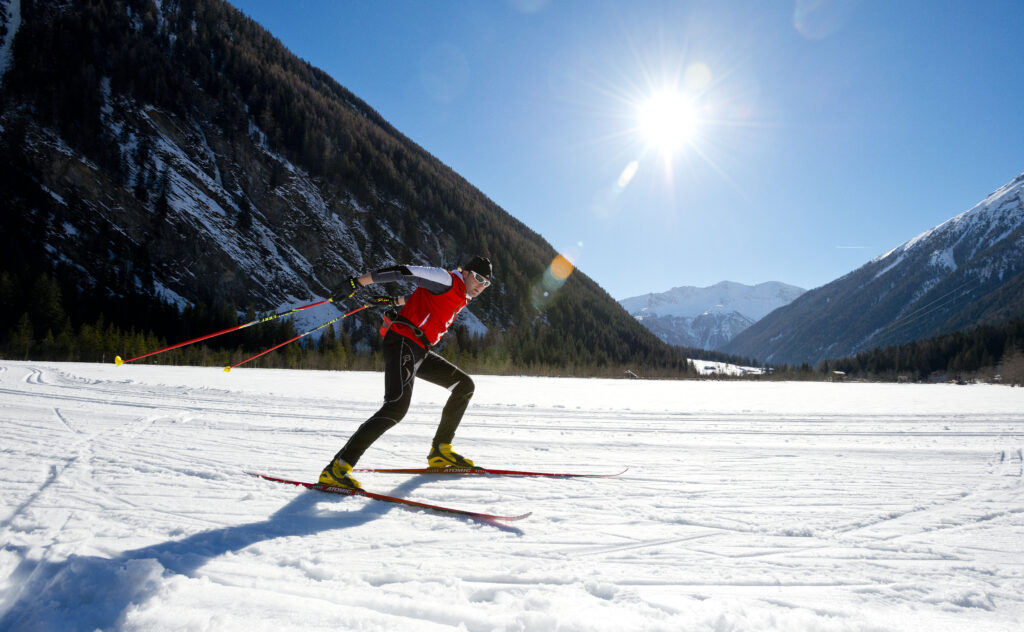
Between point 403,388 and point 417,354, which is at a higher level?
point 417,354

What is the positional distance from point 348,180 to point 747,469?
95.1 meters

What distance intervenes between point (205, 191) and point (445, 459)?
80.6 metres

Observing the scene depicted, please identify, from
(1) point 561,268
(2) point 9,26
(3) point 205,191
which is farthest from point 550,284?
(2) point 9,26

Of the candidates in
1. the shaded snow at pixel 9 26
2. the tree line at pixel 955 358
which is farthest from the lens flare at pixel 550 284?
the shaded snow at pixel 9 26

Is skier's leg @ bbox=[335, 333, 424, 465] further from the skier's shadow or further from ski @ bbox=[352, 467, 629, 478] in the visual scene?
the skier's shadow

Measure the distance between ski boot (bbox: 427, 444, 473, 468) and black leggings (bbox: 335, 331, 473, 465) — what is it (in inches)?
3.0

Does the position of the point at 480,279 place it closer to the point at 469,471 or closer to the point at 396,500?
the point at 469,471

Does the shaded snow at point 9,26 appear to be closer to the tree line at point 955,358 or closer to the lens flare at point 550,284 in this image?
the lens flare at point 550,284

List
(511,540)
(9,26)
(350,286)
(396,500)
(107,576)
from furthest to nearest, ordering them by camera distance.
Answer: (9,26), (350,286), (396,500), (511,540), (107,576)

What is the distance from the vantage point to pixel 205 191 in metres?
67.2

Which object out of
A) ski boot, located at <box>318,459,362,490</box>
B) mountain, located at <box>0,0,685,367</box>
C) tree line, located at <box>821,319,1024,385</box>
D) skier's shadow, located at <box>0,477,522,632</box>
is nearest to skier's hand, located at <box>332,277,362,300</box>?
ski boot, located at <box>318,459,362,490</box>

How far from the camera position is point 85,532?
2375mm

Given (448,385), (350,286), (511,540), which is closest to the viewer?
(511,540)

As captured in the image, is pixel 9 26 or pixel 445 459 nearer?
pixel 445 459
